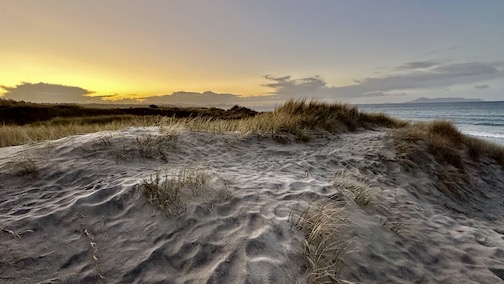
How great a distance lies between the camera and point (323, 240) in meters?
3.28

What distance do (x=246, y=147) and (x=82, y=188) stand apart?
4.35 meters

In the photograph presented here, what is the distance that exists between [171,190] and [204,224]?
78 centimetres

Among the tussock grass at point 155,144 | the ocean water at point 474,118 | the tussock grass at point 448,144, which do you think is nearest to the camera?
the tussock grass at point 155,144

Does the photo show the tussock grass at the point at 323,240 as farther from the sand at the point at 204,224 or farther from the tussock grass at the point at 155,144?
the tussock grass at the point at 155,144

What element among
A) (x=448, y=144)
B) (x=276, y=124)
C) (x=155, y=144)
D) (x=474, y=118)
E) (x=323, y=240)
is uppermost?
(x=276, y=124)

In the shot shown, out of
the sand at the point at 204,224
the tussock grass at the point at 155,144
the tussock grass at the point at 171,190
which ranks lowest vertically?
the sand at the point at 204,224

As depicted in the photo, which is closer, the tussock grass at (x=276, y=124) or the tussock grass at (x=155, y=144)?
the tussock grass at (x=155, y=144)

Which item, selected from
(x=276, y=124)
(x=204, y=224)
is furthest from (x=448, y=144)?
(x=204, y=224)

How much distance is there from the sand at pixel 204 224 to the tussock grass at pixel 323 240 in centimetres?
9

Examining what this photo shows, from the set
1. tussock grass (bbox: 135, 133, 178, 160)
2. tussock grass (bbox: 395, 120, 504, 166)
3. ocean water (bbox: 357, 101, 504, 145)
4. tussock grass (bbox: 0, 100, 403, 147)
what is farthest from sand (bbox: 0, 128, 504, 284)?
ocean water (bbox: 357, 101, 504, 145)

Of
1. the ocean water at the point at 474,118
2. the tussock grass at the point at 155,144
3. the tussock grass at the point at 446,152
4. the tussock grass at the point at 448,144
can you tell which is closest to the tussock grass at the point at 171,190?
the tussock grass at the point at 155,144

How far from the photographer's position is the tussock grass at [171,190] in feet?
12.7

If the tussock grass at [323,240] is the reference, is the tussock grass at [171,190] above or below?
Answer: above

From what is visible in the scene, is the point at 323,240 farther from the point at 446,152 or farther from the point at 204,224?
the point at 446,152
